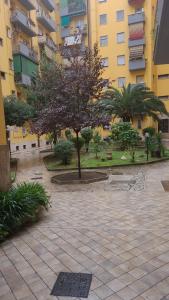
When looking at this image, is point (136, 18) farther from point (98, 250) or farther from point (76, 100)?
point (98, 250)

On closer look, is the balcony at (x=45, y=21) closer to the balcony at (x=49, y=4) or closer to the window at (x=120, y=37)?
the balcony at (x=49, y=4)

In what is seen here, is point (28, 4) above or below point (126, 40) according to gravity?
above

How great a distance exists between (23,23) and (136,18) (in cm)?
1404

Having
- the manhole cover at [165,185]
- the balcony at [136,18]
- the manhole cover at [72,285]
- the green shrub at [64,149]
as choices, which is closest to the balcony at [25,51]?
the balcony at [136,18]

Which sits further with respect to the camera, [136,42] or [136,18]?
[136,42]

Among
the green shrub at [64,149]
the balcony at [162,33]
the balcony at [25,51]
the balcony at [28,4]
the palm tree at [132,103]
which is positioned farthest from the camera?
the balcony at [28,4]

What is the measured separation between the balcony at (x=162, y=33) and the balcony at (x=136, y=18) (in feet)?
88.6

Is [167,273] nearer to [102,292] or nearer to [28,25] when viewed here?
[102,292]

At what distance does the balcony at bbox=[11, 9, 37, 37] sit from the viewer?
26.2 meters

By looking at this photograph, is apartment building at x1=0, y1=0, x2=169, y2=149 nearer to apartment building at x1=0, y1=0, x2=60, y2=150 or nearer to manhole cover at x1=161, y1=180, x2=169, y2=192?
→ apartment building at x1=0, y1=0, x2=60, y2=150

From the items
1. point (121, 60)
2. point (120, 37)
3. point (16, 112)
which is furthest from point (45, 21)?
point (16, 112)

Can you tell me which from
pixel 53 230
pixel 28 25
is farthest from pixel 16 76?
pixel 53 230

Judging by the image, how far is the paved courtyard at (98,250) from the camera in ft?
11.2

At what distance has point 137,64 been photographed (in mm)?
33781
